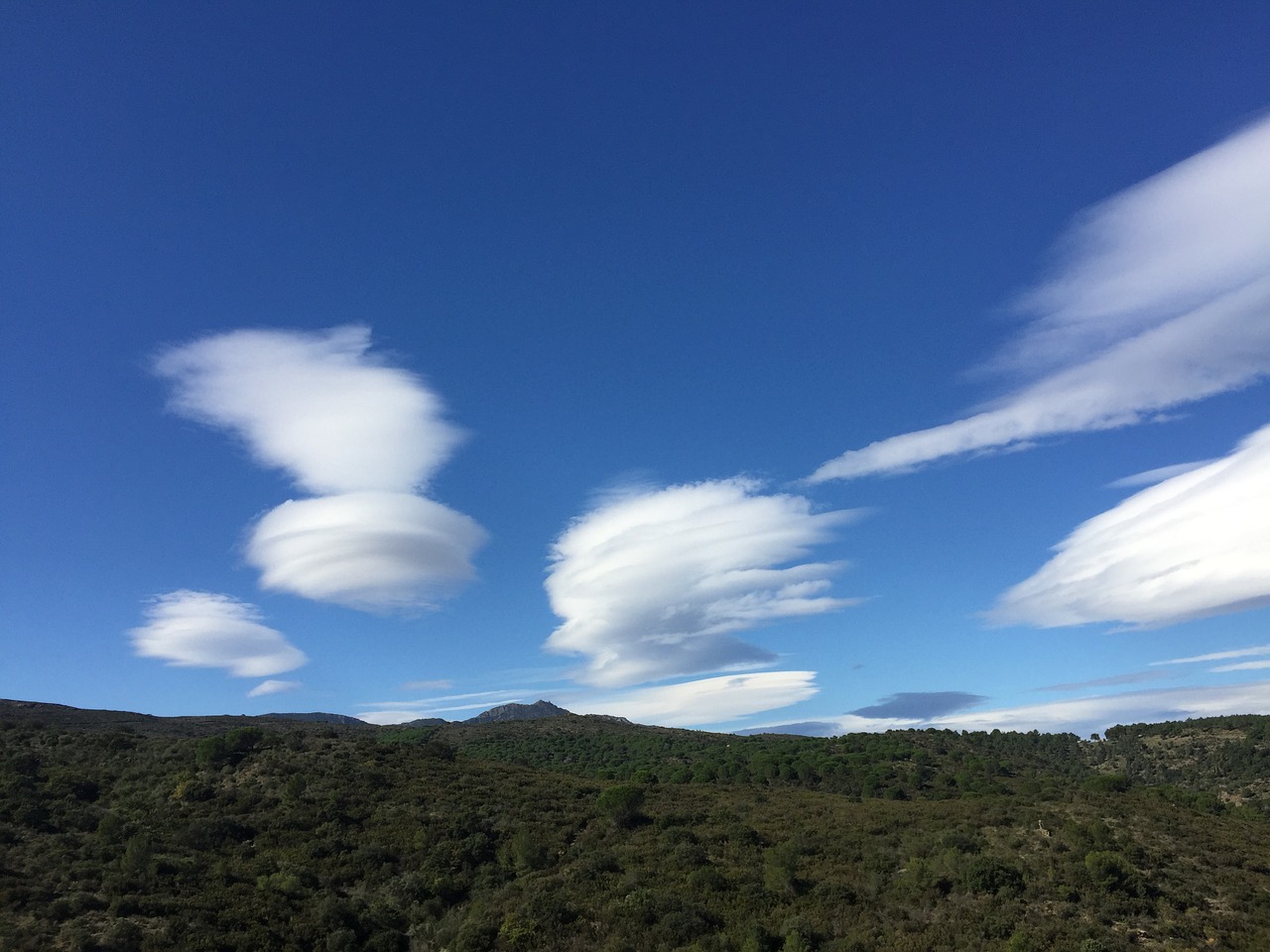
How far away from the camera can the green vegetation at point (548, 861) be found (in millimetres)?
30562

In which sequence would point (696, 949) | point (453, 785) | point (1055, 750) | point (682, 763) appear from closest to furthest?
point (696, 949), point (453, 785), point (682, 763), point (1055, 750)

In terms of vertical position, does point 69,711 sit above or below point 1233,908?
above

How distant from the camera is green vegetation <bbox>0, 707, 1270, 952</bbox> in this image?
100ft

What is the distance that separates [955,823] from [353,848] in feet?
124

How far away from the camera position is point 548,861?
42156 millimetres

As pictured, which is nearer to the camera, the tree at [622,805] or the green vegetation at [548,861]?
the green vegetation at [548,861]

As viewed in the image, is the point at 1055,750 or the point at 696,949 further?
the point at 1055,750

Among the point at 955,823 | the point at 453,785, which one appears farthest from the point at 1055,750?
the point at 453,785

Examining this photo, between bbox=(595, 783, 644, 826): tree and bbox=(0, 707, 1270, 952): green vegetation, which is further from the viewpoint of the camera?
bbox=(595, 783, 644, 826): tree

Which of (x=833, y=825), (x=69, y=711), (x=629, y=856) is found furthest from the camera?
(x=69, y=711)

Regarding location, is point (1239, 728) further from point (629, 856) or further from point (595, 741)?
point (629, 856)

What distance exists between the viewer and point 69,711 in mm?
115688

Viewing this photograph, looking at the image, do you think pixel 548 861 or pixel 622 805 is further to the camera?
pixel 622 805

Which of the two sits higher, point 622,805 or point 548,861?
point 622,805
